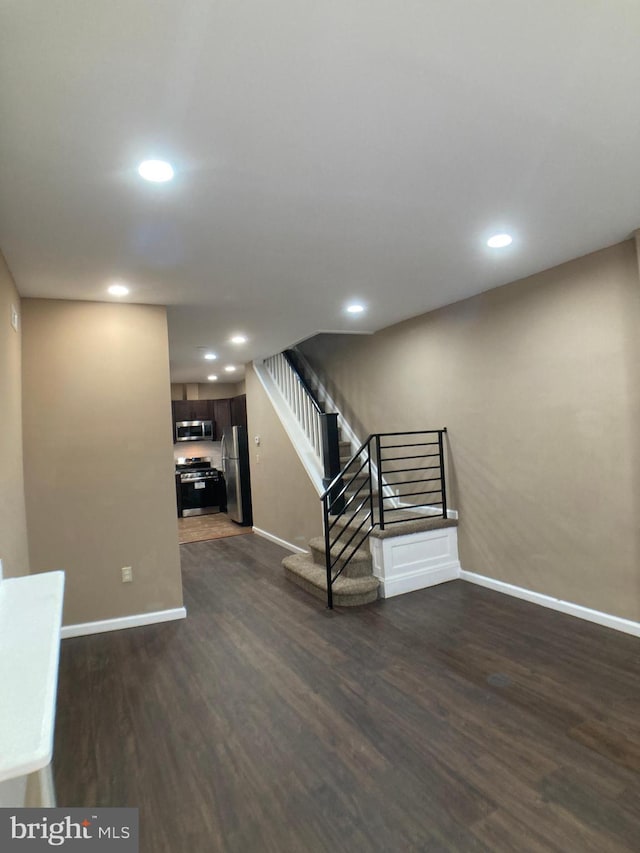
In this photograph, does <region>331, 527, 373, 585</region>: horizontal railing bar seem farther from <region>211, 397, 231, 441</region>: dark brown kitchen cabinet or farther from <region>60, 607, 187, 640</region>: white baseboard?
<region>211, 397, 231, 441</region>: dark brown kitchen cabinet

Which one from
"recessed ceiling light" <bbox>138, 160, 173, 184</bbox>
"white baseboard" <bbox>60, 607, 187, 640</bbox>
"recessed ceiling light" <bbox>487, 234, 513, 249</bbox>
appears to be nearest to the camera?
"recessed ceiling light" <bbox>138, 160, 173, 184</bbox>

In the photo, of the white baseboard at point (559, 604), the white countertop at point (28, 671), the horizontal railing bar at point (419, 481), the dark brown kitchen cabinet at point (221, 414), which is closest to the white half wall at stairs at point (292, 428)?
the horizontal railing bar at point (419, 481)

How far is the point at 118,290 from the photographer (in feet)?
11.5

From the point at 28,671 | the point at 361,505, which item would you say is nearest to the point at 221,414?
the point at 361,505

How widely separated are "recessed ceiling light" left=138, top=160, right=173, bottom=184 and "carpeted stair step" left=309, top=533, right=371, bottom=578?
3135 millimetres

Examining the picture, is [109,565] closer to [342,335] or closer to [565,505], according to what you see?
[565,505]

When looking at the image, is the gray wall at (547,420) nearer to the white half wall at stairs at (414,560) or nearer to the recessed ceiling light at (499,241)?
the white half wall at stairs at (414,560)

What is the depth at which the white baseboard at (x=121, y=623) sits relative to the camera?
142 inches

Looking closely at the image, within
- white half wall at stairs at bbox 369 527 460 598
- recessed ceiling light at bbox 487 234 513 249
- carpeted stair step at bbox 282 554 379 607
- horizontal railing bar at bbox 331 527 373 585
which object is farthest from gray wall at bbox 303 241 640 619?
carpeted stair step at bbox 282 554 379 607

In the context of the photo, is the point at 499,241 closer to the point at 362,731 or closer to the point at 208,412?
the point at 362,731

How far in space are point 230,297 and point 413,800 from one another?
339cm

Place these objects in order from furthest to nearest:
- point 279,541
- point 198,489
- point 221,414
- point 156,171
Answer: point 221,414 → point 198,489 → point 279,541 → point 156,171

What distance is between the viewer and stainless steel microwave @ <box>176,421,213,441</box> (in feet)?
29.4

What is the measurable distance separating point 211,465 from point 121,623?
19.5 feet
